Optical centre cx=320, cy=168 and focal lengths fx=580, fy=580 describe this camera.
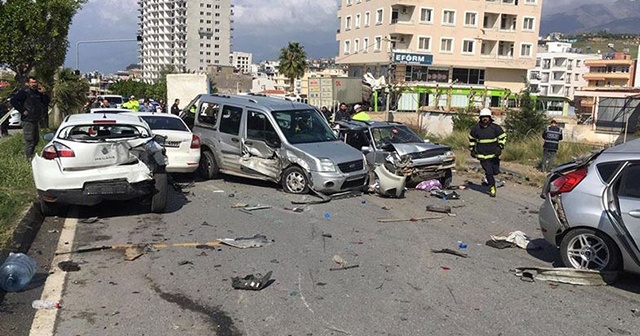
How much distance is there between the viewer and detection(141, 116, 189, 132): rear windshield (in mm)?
12688

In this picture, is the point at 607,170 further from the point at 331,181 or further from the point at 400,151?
the point at 400,151

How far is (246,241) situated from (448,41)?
217 feet

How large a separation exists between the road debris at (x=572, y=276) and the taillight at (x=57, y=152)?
6374 mm

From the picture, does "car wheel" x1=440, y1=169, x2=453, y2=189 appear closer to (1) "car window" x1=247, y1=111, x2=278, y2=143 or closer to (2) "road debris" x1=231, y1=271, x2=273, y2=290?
(1) "car window" x1=247, y1=111, x2=278, y2=143

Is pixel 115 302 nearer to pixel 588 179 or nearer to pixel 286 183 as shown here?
pixel 588 179

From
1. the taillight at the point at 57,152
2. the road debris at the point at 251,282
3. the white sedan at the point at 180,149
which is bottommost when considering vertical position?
the road debris at the point at 251,282

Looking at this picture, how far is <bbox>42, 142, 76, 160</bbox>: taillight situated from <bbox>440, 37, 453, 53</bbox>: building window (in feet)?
213

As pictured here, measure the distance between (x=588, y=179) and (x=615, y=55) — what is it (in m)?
121

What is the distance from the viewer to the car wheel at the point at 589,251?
20.6ft

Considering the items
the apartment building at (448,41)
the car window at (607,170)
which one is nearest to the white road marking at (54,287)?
the car window at (607,170)

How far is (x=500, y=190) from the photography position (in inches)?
533

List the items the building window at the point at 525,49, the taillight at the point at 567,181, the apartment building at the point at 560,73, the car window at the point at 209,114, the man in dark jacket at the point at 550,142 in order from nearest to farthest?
1. the taillight at the point at 567,181
2. the car window at the point at 209,114
3. the man in dark jacket at the point at 550,142
4. the building window at the point at 525,49
5. the apartment building at the point at 560,73

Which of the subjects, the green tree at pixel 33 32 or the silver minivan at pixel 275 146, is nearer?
the silver minivan at pixel 275 146

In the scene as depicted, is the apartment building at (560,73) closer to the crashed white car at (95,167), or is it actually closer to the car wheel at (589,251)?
the crashed white car at (95,167)
